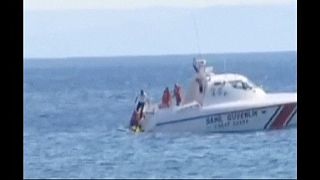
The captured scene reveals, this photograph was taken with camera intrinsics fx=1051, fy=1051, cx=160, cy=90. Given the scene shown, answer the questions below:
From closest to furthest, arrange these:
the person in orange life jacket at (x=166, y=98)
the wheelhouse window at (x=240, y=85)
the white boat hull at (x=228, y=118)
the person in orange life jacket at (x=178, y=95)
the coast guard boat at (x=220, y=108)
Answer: the person in orange life jacket at (x=178, y=95)
the coast guard boat at (x=220, y=108)
the wheelhouse window at (x=240, y=85)
the white boat hull at (x=228, y=118)
the person in orange life jacket at (x=166, y=98)

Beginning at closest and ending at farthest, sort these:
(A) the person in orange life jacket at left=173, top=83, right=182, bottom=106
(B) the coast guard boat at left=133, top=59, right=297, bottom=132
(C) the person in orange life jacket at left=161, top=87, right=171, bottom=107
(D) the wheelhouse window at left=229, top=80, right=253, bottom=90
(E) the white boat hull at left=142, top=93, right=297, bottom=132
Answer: (A) the person in orange life jacket at left=173, top=83, right=182, bottom=106, (B) the coast guard boat at left=133, top=59, right=297, bottom=132, (D) the wheelhouse window at left=229, top=80, right=253, bottom=90, (E) the white boat hull at left=142, top=93, right=297, bottom=132, (C) the person in orange life jacket at left=161, top=87, right=171, bottom=107

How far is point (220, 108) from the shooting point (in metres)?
18.9

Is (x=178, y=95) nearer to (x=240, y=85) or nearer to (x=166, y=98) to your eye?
(x=240, y=85)

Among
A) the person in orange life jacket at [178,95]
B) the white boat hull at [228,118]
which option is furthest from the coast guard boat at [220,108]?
the person in orange life jacket at [178,95]

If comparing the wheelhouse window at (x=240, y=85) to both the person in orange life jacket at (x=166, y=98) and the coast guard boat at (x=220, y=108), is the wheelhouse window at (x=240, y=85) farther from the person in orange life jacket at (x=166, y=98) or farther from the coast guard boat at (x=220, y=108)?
the person in orange life jacket at (x=166, y=98)

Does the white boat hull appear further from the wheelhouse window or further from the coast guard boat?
the wheelhouse window

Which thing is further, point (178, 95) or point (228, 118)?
point (228, 118)

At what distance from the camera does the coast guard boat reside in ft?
61.5

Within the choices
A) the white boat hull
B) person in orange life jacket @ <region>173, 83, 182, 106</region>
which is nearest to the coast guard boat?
the white boat hull

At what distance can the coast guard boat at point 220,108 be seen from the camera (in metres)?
18.8

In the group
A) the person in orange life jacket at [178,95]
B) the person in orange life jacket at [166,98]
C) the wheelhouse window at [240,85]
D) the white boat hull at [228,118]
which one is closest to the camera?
the person in orange life jacket at [178,95]

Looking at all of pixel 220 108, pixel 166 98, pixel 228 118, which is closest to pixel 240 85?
pixel 220 108
